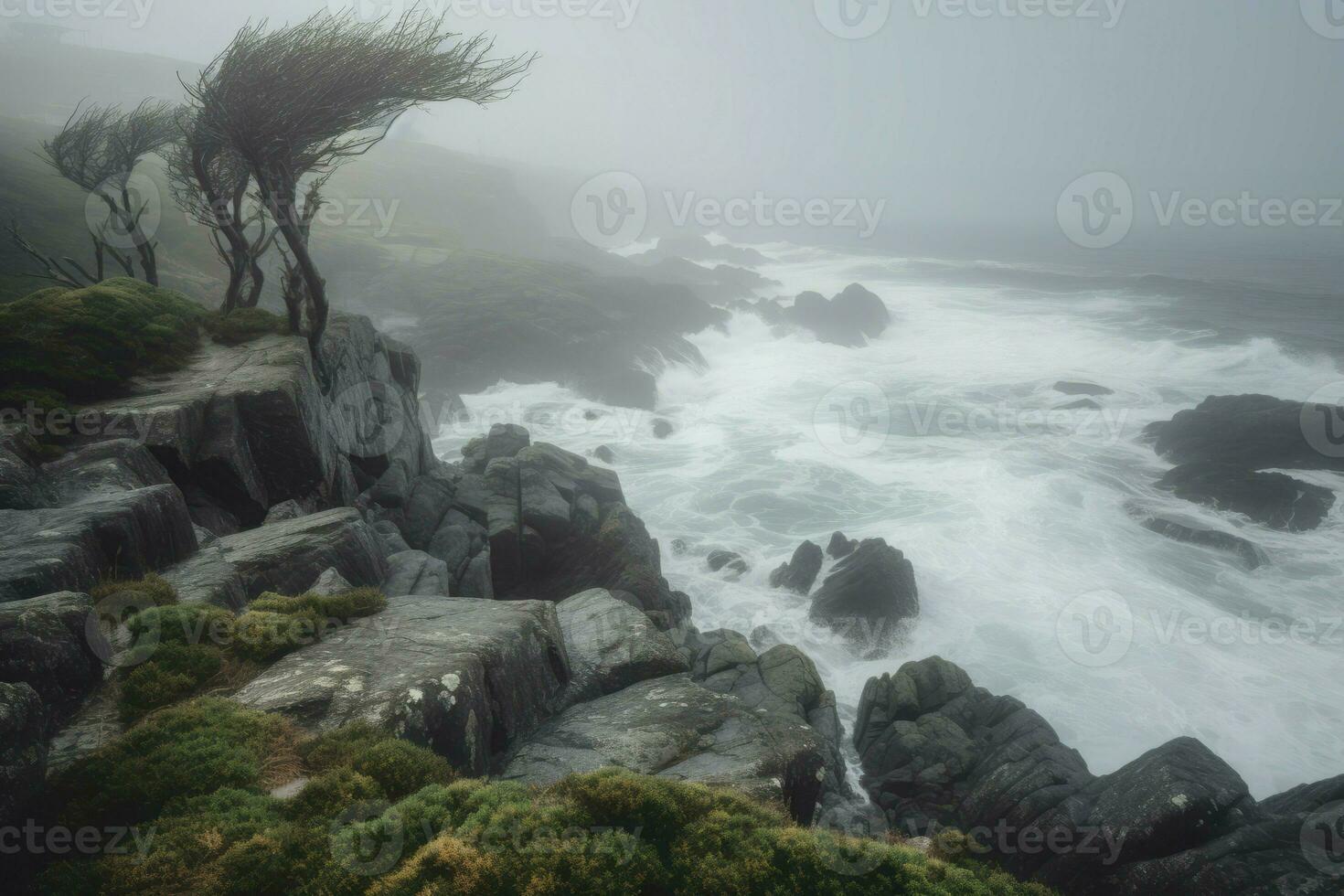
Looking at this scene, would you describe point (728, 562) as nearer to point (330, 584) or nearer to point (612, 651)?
point (612, 651)

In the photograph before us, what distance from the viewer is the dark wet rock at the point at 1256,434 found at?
34625mm

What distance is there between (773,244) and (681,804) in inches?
6918

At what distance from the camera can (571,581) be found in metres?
22.8

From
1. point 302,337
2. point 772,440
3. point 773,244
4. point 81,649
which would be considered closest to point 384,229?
point 772,440

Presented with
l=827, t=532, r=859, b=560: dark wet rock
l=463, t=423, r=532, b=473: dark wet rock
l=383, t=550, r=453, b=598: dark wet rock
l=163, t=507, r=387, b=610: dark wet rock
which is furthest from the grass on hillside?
l=463, t=423, r=532, b=473: dark wet rock

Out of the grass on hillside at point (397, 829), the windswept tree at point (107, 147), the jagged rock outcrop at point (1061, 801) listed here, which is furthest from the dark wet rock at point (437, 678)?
the windswept tree at point (107, 147)

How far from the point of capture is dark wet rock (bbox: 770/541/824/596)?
26.1 m

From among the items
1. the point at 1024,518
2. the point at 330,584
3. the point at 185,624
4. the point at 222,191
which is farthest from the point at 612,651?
the point at 1024,518

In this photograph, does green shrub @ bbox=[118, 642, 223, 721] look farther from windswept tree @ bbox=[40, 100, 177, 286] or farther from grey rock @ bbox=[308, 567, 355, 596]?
windswept tree @ bbox=[40, 100, 177, 286]

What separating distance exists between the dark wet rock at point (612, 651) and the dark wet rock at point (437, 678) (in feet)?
1.66

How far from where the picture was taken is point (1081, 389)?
49.8m

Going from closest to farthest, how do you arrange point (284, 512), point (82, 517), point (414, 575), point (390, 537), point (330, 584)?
point (82, 517), point (330, 584), point (284, 512), point (414, 575), point (390, 537)

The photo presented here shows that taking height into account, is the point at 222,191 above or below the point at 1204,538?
above

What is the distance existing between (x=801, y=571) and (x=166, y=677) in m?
22.3
